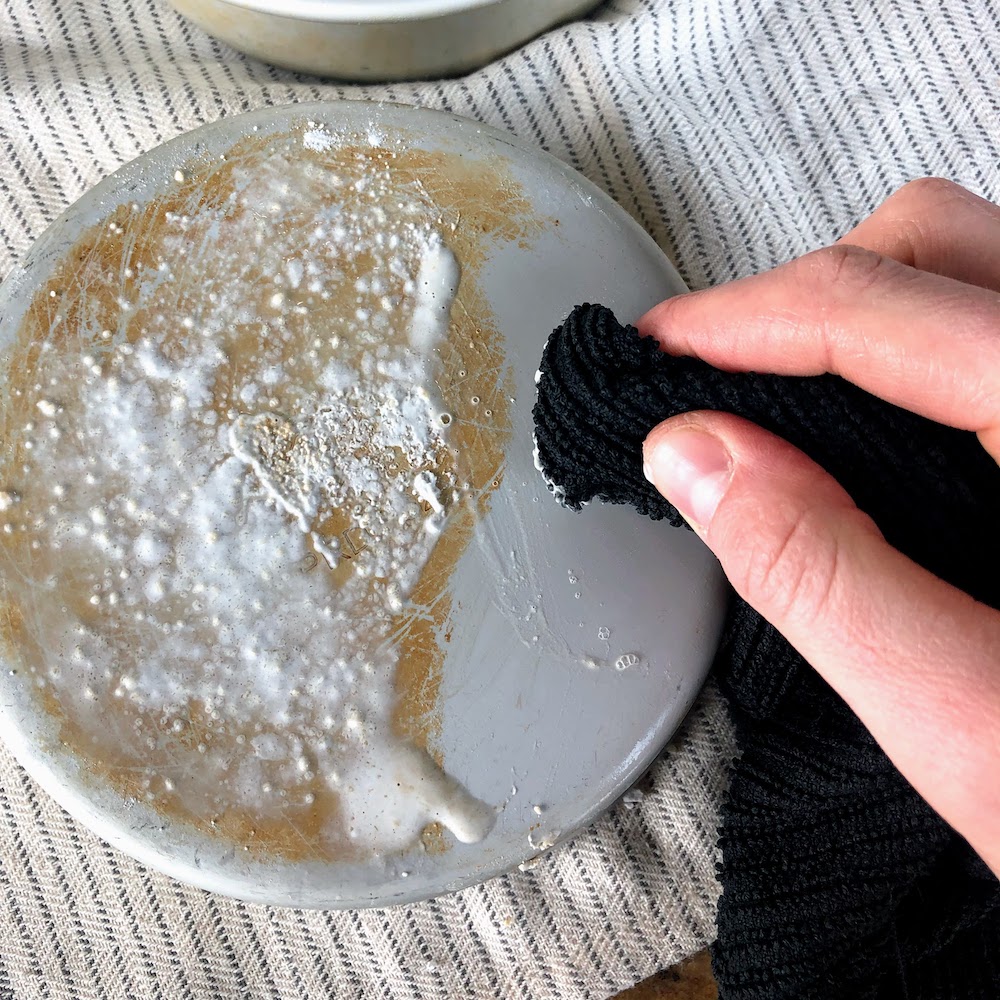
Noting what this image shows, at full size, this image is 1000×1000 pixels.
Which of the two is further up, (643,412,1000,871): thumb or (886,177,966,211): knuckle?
(886,177,966,211): knuckle

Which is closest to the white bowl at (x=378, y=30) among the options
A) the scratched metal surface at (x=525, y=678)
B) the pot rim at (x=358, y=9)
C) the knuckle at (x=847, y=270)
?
the pot rim at (x=358, y=9)

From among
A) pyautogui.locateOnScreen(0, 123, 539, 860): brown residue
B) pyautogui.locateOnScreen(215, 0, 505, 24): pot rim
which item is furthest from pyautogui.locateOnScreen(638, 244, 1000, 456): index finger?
pyautogui.locateOnScreen(215, 0, 505, 24): pot rim

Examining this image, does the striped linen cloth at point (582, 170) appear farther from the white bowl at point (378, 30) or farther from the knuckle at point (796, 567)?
the knuckle at point (796, 567)

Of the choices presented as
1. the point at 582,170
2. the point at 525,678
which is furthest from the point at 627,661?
the point at 582,170

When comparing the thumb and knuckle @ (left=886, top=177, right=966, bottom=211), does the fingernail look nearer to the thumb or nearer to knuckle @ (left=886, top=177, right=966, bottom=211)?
the thumb

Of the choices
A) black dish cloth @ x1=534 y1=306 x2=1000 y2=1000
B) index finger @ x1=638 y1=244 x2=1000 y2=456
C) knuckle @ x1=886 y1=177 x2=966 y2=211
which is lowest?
black dish cloth @ x1=534 y1=306 x2=1000 y2=1000

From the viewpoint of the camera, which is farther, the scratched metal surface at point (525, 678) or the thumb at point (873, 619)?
the scratched metal surface at point (525, 678)
